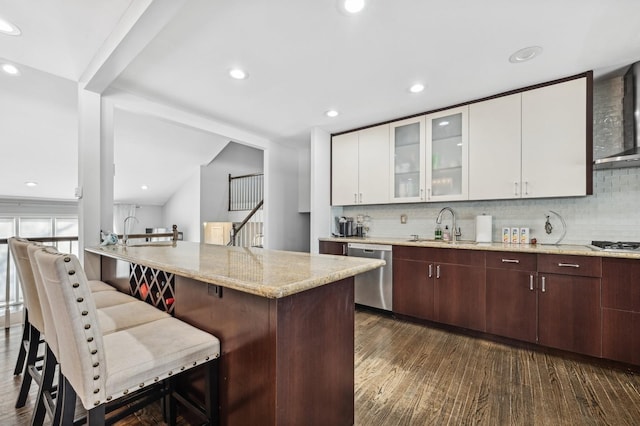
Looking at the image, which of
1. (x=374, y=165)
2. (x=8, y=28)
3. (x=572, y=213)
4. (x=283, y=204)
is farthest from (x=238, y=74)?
(x=572, y=213)

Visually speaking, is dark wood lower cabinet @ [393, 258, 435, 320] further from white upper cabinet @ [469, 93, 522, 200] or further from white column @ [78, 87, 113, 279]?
white column @ [78, 87, 113, 279]

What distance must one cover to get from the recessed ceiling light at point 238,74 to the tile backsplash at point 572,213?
250cm

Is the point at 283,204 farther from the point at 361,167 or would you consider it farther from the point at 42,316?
the point at 42,316

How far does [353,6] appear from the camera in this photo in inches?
67.9

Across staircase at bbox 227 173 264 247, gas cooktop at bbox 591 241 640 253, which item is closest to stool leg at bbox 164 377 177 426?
gas cooktop at bbox 591 241 640 253

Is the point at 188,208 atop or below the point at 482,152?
below

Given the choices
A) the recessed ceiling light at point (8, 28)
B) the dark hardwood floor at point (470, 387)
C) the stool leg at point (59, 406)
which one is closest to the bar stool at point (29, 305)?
the dark hardwood floor at point (470, 387)

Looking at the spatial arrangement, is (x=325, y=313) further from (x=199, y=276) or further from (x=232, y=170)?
(x=232, y=170)

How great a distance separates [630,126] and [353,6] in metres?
2.40

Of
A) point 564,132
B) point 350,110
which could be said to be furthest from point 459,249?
point 350,110

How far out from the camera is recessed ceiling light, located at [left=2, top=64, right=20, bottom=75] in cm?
266

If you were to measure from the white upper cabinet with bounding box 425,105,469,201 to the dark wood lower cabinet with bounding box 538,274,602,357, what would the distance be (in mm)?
1128

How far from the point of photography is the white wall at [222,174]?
669cm

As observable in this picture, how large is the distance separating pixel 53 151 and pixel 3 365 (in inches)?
148
